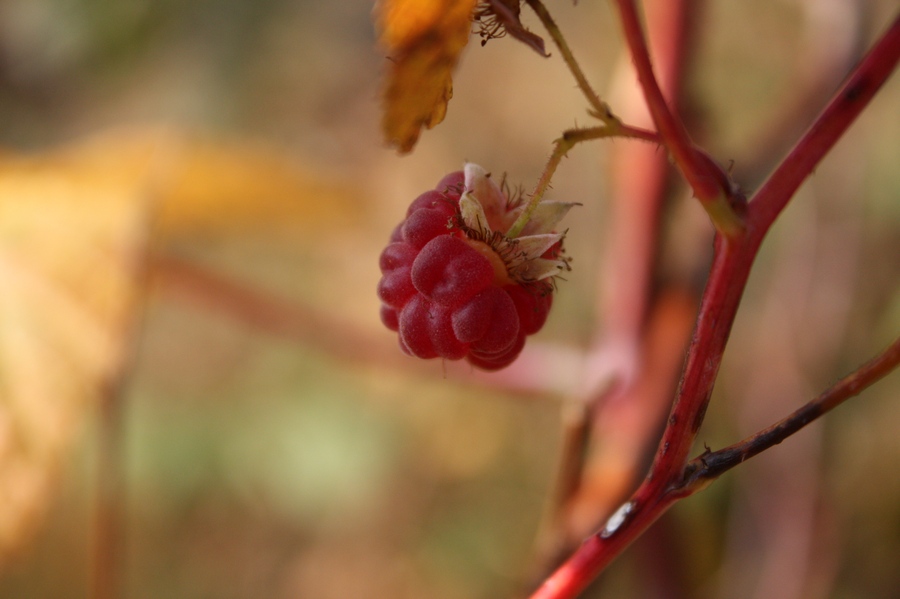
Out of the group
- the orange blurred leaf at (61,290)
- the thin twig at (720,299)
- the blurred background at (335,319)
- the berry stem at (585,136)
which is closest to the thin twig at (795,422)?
the thin twig at (720,299)

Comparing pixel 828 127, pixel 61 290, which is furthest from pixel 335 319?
pixel 828 127

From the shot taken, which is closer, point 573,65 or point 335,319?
point 573,65

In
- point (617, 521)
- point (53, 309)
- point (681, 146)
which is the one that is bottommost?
point (617, 521)

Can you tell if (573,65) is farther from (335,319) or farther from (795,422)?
(335,319)

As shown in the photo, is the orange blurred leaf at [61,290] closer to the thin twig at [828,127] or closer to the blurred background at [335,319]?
the blurred background at [335,319]

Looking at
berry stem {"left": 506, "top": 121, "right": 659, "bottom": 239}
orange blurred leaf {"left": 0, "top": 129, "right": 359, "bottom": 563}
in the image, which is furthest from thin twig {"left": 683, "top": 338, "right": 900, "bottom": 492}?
orange blurred leaf {"left": 0, "top": 129, "right": 359, "bottom": 563}

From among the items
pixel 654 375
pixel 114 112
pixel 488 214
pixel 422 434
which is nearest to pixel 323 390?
pixel 422 434

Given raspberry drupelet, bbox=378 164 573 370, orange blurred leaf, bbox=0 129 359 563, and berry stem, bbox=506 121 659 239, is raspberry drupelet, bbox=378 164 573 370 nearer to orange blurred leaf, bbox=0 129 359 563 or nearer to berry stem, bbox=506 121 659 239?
berry stem, bbox=506 121 659 239
